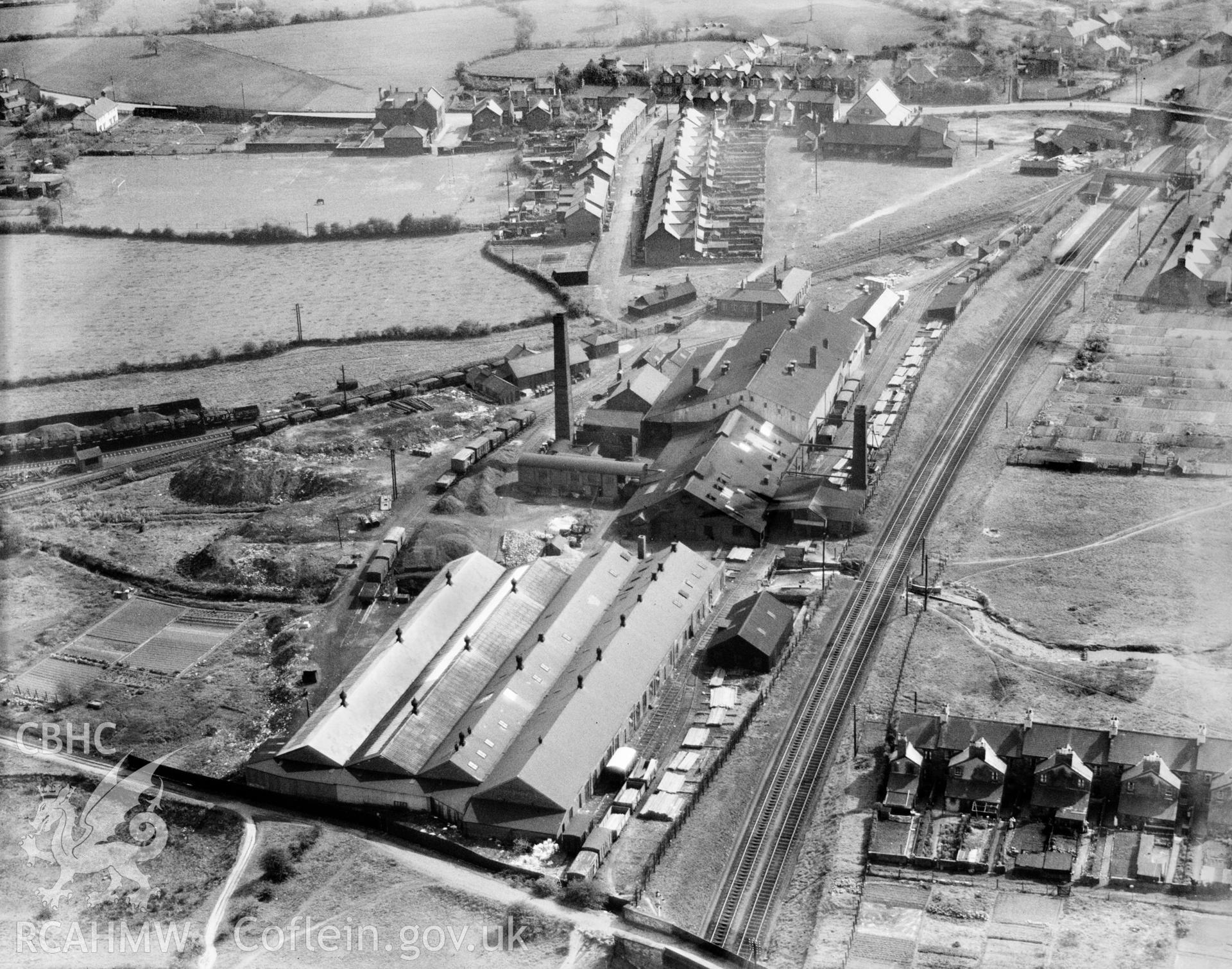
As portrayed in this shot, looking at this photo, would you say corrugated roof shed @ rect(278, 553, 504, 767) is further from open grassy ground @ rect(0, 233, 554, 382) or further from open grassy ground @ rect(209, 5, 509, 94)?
open grassy ground @ rect(209, 5, 509, 94)

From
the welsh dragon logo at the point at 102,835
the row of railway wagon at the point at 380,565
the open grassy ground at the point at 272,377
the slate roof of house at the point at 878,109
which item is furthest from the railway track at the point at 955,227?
the welsh dragon logo at the point at 102,835

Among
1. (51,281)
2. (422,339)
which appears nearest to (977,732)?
(422,339)

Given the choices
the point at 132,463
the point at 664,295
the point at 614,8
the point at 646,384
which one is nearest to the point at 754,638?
the point at 646,384

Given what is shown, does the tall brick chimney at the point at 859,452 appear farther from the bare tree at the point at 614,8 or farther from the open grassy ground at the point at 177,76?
the bare tree at the point at 614,8

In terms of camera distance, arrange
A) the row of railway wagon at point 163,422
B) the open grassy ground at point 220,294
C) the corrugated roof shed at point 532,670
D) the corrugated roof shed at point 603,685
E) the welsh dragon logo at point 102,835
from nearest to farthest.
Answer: the welsh dragon logo at point 102,835 < the corrugated roof shed at point 603,685 < the corrugated roof shed at point 532,670 < the row of railway wagon at point 163,422 < the open grassy ground at point 220,294

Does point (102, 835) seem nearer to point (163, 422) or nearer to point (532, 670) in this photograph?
point (532, 670)
